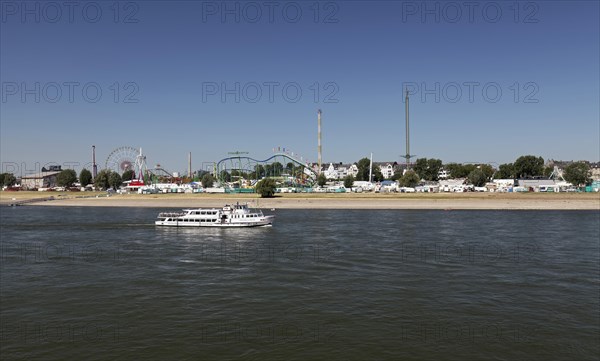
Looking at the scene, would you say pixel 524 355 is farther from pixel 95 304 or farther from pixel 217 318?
pixel 95 304

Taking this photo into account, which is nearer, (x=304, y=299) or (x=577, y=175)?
(x=304, y=299)

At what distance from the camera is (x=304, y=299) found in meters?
28.3

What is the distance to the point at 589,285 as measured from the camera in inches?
1249

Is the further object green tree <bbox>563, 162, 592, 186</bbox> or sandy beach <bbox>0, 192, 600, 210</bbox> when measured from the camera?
green tree <bbox>563, 162, 592, 186</bbox>

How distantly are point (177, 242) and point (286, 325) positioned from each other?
36537 mm

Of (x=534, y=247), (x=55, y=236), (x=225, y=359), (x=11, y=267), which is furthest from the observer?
(x=55, y=236)

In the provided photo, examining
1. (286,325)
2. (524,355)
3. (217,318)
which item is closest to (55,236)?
(217,318)

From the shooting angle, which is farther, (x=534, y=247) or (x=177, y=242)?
(x=177, y=242)

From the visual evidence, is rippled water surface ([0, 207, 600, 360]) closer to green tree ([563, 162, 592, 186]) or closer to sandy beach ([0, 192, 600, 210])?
sandy beach ([0, 192, 600, 210])

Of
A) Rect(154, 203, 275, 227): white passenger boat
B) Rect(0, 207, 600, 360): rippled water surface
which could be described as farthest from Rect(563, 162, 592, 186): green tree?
Rect(154, 203, 275, 227): white passenger boat

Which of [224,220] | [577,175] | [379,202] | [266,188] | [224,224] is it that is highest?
[577,175]

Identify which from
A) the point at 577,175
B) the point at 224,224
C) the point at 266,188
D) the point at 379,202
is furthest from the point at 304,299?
the point at 577,175

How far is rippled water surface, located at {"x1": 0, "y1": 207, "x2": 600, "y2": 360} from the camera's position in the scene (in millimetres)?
20562

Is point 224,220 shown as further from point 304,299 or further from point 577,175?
point 577,175
